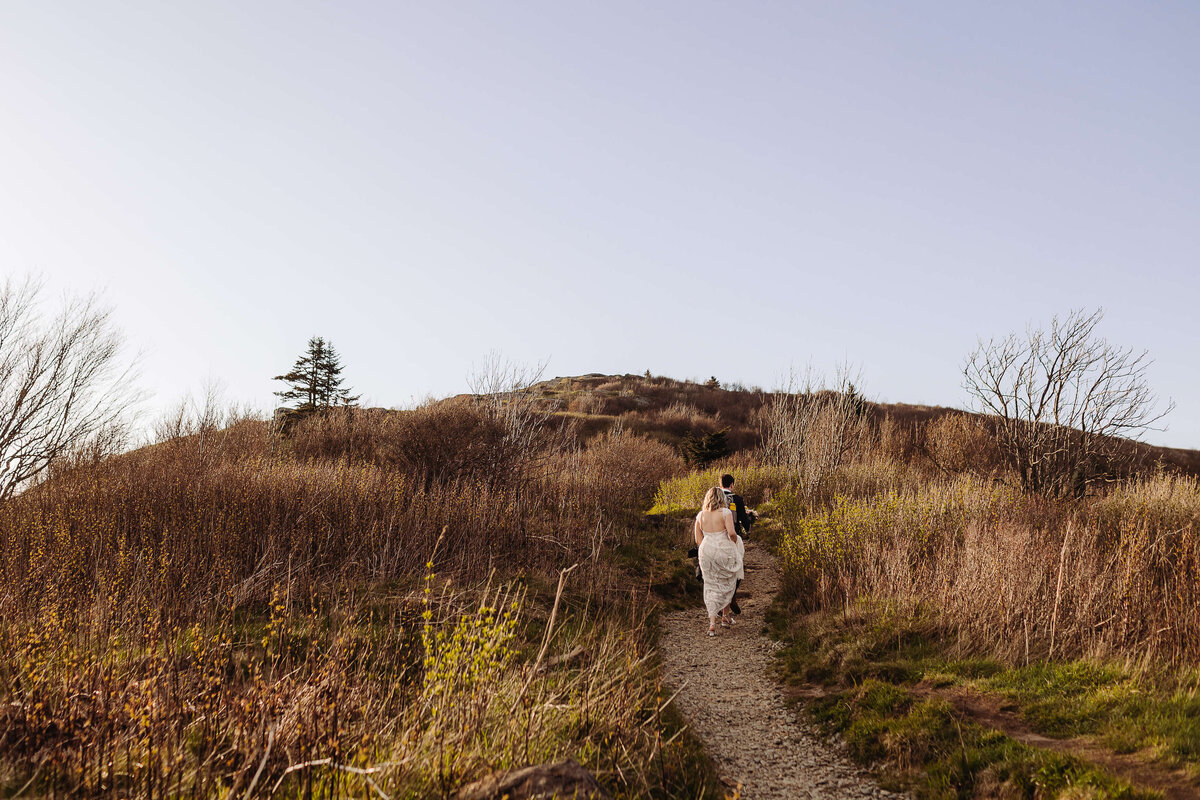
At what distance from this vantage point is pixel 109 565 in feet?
25.3

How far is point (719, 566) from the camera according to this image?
8297 millimetres

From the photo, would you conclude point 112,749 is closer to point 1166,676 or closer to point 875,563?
point 1166,676

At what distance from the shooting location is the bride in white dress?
825cm

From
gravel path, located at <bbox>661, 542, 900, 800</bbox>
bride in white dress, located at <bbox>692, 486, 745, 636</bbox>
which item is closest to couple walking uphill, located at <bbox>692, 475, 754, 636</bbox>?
bride in white dress, located at <bbox>692, 486, 745, 636</bbox>

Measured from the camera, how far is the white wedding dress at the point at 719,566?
8.24m

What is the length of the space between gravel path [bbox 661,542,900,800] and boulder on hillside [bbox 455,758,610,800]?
3.57 ft

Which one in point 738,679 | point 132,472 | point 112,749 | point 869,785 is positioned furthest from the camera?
point 132,472

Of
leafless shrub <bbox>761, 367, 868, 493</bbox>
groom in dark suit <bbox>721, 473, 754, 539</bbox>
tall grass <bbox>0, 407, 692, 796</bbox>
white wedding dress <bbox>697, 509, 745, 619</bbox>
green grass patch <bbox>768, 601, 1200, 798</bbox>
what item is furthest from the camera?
leafless shrub <bbox>761, 367, 868, 493</bbox>

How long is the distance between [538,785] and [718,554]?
566 centimetres

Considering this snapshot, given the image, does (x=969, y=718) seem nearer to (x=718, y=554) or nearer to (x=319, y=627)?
(x=718, y=554)

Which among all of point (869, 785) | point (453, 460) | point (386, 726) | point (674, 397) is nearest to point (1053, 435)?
point (869, 785)

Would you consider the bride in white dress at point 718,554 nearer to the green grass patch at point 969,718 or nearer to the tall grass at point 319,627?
the tall grass at point 319,627

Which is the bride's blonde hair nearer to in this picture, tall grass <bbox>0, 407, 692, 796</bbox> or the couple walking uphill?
the couple walking uphill

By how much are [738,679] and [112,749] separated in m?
5.79
